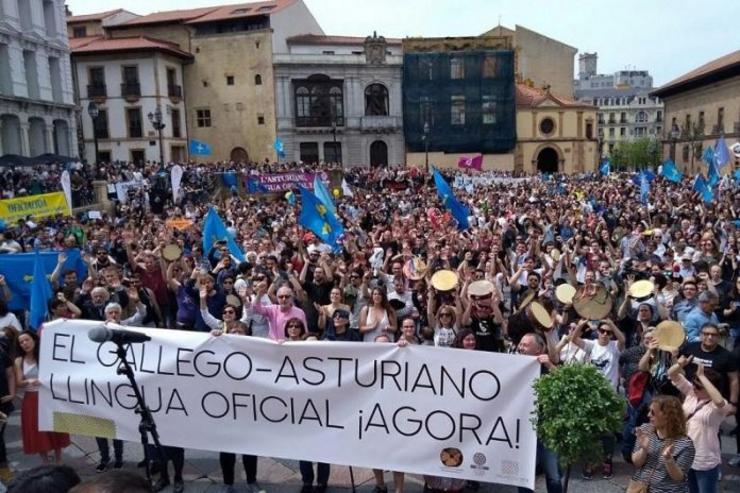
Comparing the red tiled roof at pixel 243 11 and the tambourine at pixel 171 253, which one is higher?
the red tiled roof at pixel 243 11

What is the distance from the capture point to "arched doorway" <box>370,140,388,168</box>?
50.4 metres

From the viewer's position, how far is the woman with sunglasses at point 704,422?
434 centimetres

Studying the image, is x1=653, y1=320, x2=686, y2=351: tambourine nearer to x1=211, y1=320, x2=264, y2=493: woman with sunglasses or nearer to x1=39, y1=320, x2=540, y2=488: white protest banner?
x1=39, y1=320, x2=540, y2=488: white protest banner

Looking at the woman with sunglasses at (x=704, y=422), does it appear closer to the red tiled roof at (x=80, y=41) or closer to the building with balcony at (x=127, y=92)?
the building with balcony at (x=127, y=92)

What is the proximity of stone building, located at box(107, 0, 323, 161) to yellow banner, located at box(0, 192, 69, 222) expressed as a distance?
3541cm

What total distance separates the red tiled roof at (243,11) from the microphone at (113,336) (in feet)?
153

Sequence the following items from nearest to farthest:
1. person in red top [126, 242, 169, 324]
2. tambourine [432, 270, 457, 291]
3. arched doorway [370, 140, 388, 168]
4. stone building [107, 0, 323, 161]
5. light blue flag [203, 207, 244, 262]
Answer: tambourine [432, 270, 457, 291], person in red top [126, 242, 169, 324], light blue flag [203, 207, 244, 262], stone building [107, 0, 323, 161], arched doorway [370, 140, 388, 168]

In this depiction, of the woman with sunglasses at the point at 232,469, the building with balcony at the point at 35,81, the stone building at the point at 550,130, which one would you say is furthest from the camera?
the stone building at the point at 550,130

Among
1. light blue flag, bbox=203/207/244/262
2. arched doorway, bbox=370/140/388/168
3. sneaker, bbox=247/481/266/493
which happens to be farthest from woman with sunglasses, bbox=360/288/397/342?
arched doorway, bbox=370/140/388/168

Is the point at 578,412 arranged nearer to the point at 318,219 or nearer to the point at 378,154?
the point at 318,219

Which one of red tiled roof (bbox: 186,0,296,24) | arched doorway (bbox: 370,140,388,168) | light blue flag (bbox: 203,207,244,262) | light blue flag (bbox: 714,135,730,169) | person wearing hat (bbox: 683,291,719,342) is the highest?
red tiled roof (bbox: 186,0,296,24)

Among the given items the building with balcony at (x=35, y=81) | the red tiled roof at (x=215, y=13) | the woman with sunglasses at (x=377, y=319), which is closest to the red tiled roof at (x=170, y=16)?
the red tiled roof at (x=215, y=13)

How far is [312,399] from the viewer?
4.95m

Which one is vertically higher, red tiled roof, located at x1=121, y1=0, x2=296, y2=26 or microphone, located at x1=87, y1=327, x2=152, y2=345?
red tiled roof, located at x1=121, y1=0, x2=296, y2=26
